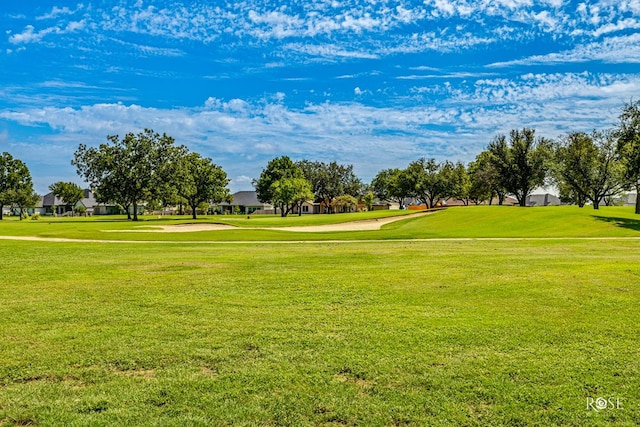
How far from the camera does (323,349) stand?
19.0ft

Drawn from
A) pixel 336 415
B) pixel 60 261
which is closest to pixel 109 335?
pixel 336 415

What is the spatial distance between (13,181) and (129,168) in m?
38.5

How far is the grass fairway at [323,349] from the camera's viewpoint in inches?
172

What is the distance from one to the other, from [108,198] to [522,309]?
238 ft

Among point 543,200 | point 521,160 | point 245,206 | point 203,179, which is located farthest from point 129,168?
point 543,200

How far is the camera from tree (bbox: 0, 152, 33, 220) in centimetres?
8800

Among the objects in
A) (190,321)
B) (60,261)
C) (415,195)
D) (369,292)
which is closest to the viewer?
(190,321)

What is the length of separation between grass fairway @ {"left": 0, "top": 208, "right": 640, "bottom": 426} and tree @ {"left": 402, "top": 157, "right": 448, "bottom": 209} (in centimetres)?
9577

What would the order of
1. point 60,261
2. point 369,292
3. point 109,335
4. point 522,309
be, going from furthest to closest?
1. point 60,261
2. point 369,292
3. point 522,309
4. point 109,335

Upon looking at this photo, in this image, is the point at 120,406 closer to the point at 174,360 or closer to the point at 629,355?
the point at 174,360

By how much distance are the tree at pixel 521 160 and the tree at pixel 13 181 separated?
85331 mm

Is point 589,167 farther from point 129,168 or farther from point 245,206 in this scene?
point 245,206

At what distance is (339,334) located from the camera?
6398 mm

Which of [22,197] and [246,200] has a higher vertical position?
[22,197]
